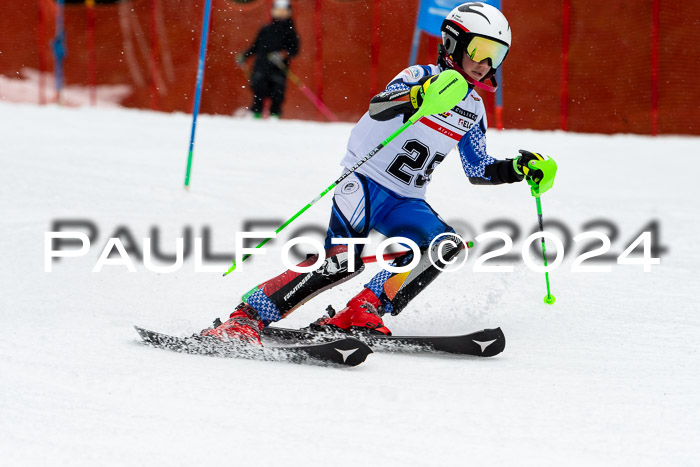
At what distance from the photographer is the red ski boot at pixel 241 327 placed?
3.82 meters

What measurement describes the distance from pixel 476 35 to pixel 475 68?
16cm

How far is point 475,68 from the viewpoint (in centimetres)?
402

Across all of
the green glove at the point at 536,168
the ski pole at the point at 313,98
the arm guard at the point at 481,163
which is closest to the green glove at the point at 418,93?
the arm guard at the point at 481,163

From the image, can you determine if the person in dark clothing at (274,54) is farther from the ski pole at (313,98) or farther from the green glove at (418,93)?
the green glove at (418,93)

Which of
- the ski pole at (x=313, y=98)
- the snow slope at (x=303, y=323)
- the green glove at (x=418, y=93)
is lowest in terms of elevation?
the ski pole at (x=313, y=98)

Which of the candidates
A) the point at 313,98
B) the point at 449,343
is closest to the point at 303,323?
the point at 449,343

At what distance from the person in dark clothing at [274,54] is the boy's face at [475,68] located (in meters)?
8.13

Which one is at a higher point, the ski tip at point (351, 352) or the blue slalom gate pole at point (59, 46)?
the ski tip at point (351, 352)

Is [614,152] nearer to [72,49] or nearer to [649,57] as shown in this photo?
[649,57]

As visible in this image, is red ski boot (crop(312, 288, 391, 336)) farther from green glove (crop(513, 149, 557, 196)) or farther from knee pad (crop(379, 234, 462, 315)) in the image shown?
green glove (crop(513, 149, 557, 196))

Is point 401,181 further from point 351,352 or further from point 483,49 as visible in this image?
point 351,352

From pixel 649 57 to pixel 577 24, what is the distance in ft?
3.73

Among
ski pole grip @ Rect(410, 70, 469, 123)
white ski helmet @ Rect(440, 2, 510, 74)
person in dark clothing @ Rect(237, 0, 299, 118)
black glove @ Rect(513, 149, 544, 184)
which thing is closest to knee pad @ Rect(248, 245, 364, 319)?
ski pole grip @ Rect(410, 70, 469, 123)

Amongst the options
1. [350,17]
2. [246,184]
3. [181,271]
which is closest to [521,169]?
[181,271]
